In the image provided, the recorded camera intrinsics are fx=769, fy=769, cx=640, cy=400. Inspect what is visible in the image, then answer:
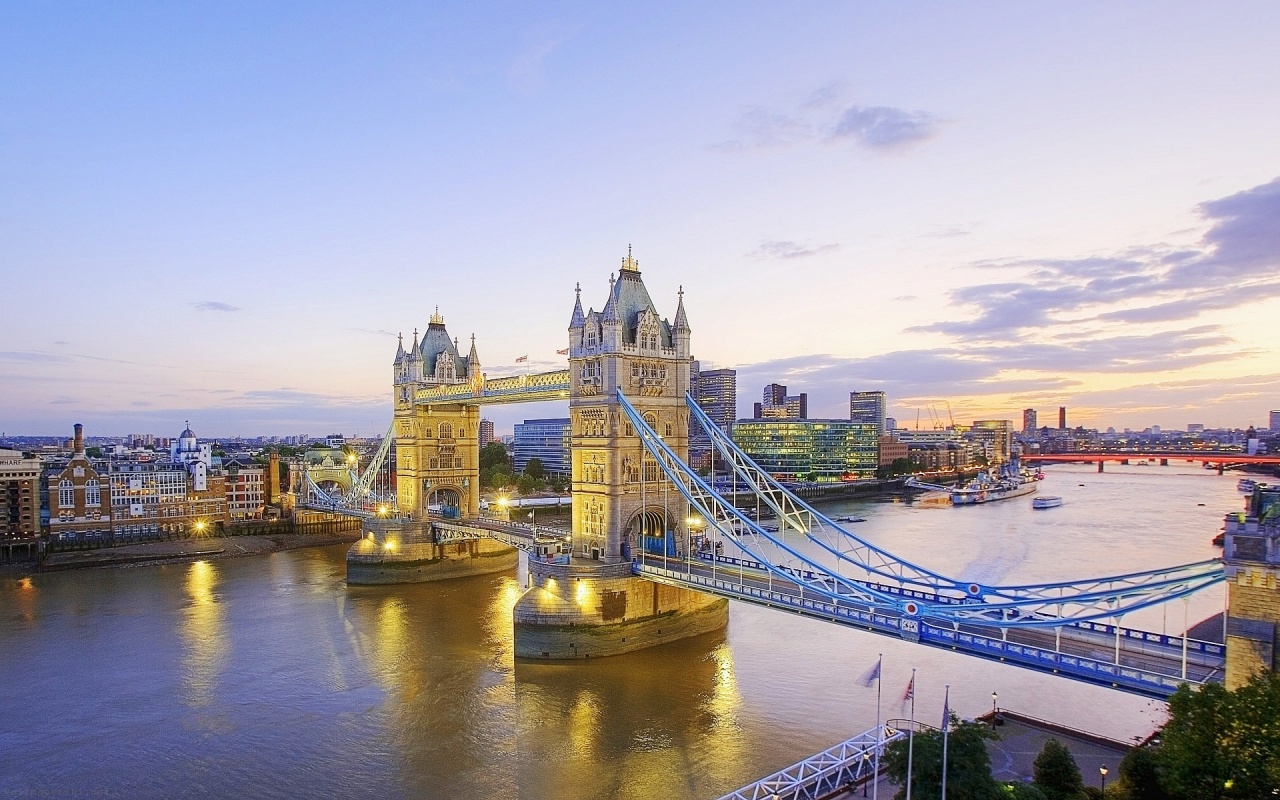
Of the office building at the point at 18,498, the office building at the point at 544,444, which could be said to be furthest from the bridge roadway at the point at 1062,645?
the office building at the point at 544,444

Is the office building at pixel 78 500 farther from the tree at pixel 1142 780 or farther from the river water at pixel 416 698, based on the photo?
the tree at pixel 1142 780

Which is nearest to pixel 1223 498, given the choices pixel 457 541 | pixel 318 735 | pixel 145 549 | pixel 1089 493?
pixel 1089 493

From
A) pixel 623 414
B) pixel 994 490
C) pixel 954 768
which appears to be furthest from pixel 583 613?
pixel 994 490

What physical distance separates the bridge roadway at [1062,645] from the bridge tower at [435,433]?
28.8m

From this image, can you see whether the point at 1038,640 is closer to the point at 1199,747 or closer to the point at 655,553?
the point at 1199,747

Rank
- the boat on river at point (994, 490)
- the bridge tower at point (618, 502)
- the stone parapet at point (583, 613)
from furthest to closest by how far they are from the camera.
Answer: the boat on river at point (994, 490) → the bridge tower at point (618, 502) → the stone parapet at point (583, 613)

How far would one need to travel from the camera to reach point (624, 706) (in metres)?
27.7

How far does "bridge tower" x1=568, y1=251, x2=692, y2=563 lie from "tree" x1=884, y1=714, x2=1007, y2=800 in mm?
17840

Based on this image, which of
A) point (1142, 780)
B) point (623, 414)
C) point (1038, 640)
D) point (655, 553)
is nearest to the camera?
point (1142, 780)

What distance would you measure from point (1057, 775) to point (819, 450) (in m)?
127

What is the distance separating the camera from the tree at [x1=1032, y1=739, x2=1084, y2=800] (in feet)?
54.9

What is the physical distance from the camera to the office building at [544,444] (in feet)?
509

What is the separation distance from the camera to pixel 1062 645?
830 inches

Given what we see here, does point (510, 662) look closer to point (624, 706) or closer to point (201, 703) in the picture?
point (624, 706)
